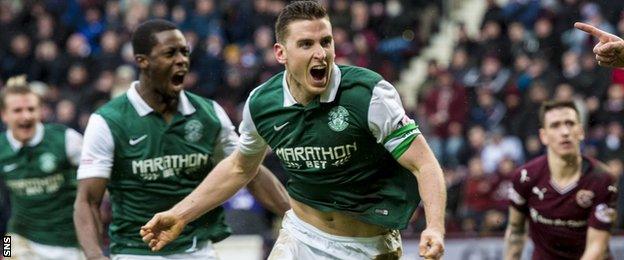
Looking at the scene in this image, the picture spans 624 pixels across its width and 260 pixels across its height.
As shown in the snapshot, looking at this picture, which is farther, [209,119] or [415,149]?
[209,119]

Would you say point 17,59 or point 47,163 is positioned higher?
point 17,59

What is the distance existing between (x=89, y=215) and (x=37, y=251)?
218 cm

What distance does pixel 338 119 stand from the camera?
6.88 metres

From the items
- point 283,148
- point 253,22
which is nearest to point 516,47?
point 253,22

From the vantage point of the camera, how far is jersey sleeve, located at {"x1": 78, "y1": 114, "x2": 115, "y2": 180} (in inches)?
319

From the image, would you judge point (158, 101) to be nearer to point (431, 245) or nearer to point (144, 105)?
point (144, 105)

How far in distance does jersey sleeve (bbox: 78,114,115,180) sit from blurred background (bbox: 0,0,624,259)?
5444 mm

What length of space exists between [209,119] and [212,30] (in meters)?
11.7

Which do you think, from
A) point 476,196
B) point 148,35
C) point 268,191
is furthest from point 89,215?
point 476,196

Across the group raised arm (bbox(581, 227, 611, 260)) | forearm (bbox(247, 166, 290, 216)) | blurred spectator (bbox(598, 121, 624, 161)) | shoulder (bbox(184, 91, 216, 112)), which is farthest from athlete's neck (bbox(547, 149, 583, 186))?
blurred spectator (bbox(598, 121, 624, 161))

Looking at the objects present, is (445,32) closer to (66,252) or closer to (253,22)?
(253,22)

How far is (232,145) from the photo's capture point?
8.45m

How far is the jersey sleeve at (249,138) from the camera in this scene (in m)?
7.28

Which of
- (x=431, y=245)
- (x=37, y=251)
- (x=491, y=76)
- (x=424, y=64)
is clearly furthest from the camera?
(x=424, y=64)
